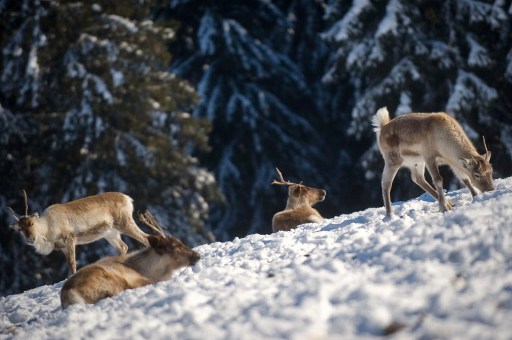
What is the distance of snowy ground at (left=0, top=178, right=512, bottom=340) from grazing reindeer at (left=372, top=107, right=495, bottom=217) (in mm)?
2002

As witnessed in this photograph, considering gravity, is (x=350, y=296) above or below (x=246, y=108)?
below

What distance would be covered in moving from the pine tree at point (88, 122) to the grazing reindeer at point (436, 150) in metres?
11.9

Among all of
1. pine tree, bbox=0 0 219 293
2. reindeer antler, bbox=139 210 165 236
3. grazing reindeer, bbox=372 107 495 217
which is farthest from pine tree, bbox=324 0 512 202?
reindeer antler, bbox=139 210 165 236

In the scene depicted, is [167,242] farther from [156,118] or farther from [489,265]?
[156,118]

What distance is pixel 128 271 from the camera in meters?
6.62

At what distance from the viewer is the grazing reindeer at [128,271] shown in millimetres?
6145

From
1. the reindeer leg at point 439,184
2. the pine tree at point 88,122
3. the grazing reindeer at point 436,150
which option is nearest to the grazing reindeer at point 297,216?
the grazing reindeer at point 436,150

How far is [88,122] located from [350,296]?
1606 centimetres

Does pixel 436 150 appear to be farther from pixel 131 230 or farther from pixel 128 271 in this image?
pixel 131 230

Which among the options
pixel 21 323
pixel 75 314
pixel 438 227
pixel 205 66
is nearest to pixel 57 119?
pixel 205 66

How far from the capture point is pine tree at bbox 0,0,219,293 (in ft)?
61.5

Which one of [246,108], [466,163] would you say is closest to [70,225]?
[466,163]

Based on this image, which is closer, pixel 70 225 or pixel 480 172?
pixel 480 172

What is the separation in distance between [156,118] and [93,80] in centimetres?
244
